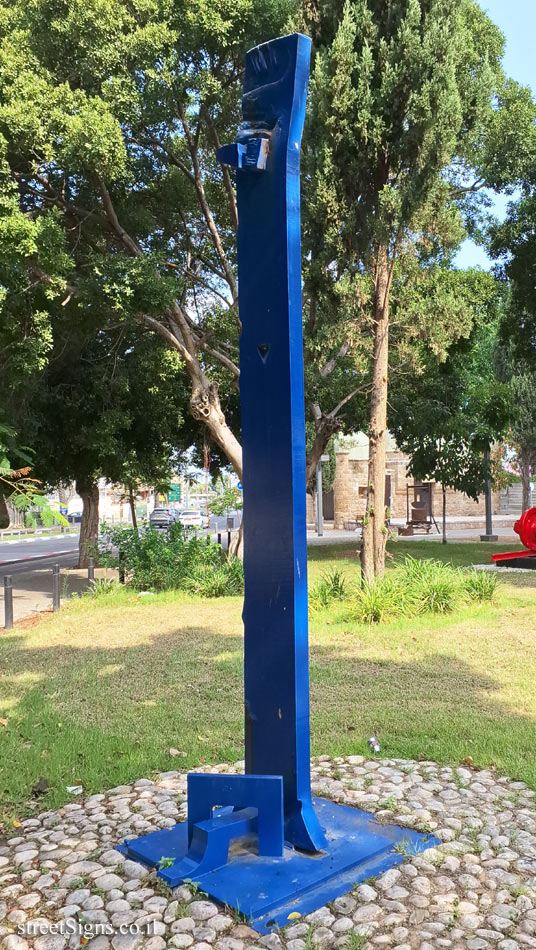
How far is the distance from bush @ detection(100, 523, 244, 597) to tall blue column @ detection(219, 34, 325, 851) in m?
8.97

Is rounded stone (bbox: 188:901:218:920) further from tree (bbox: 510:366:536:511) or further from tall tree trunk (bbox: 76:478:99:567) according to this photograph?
tree (bbox: 510:366:536:511)

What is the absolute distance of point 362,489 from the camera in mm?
36594

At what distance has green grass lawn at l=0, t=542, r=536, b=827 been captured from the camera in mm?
4422

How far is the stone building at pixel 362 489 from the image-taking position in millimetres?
36156

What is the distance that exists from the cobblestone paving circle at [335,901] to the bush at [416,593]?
4952 mm

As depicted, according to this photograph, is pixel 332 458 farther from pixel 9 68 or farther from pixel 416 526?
pixel 9 68

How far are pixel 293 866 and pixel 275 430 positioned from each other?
1698mm

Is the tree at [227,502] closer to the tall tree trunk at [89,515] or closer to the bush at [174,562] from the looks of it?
the tall tree trunk at [89,515]

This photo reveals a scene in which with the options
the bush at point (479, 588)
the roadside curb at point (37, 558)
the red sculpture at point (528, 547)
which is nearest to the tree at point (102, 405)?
the roadside curb at point (37, 558)

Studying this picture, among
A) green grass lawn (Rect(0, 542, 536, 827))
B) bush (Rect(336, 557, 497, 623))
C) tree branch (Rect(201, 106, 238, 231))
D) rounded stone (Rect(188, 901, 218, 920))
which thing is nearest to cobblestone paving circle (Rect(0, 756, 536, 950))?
rounded stone (Rect(188, 901, 218, 920))

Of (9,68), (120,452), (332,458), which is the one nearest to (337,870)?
(9,68)

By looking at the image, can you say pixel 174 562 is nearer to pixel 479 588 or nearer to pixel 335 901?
pixel 479 588

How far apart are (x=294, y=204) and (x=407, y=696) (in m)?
3.90

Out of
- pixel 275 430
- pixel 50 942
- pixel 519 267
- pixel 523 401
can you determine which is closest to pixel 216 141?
pixel 519 267
